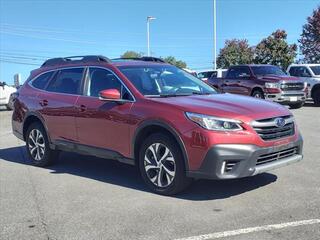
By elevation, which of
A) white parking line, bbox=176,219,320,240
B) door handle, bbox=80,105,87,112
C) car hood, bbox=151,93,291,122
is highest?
car hood, bbox=151,93,291,122

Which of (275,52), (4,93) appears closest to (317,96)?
(4,93)

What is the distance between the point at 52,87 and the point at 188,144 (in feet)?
11.2

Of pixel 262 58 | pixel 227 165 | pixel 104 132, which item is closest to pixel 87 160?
pixel 104 132

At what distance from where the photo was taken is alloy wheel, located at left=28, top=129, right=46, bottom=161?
28.0ft

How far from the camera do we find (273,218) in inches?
207

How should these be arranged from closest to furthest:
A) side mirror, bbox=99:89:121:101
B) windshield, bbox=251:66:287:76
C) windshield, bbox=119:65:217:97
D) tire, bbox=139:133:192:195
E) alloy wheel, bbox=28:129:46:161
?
tire, bbox=139:133:192:195 → side mirror, bbox=99:89:121:101 → windshield, bbox=119:65:217:97 → alloy wheel, bbox=28:129:46:161 → windshield, bbox=251:66:287:76

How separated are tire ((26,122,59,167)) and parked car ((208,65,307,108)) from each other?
11.5 metres

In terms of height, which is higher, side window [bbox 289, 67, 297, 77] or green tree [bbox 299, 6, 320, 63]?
green tree [bbox 299, 6, 320, 63]

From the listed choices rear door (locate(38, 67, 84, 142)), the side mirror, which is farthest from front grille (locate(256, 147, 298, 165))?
rear door (locate(38, 67, 84, 142))

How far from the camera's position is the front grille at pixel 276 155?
5.96m

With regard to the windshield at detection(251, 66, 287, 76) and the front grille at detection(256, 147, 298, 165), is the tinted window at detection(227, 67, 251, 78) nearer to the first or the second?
the windshield at detection(251, 66, 287, 76)

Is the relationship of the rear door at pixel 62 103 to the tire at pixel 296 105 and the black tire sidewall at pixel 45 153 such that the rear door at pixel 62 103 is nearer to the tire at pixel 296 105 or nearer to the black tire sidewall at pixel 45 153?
the black tire sidewall at pixel 45 153

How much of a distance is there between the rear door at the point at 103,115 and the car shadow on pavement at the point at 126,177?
0.60 meters

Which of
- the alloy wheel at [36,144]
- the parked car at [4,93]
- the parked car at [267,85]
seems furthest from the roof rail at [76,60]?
the parked car at [4,93]
